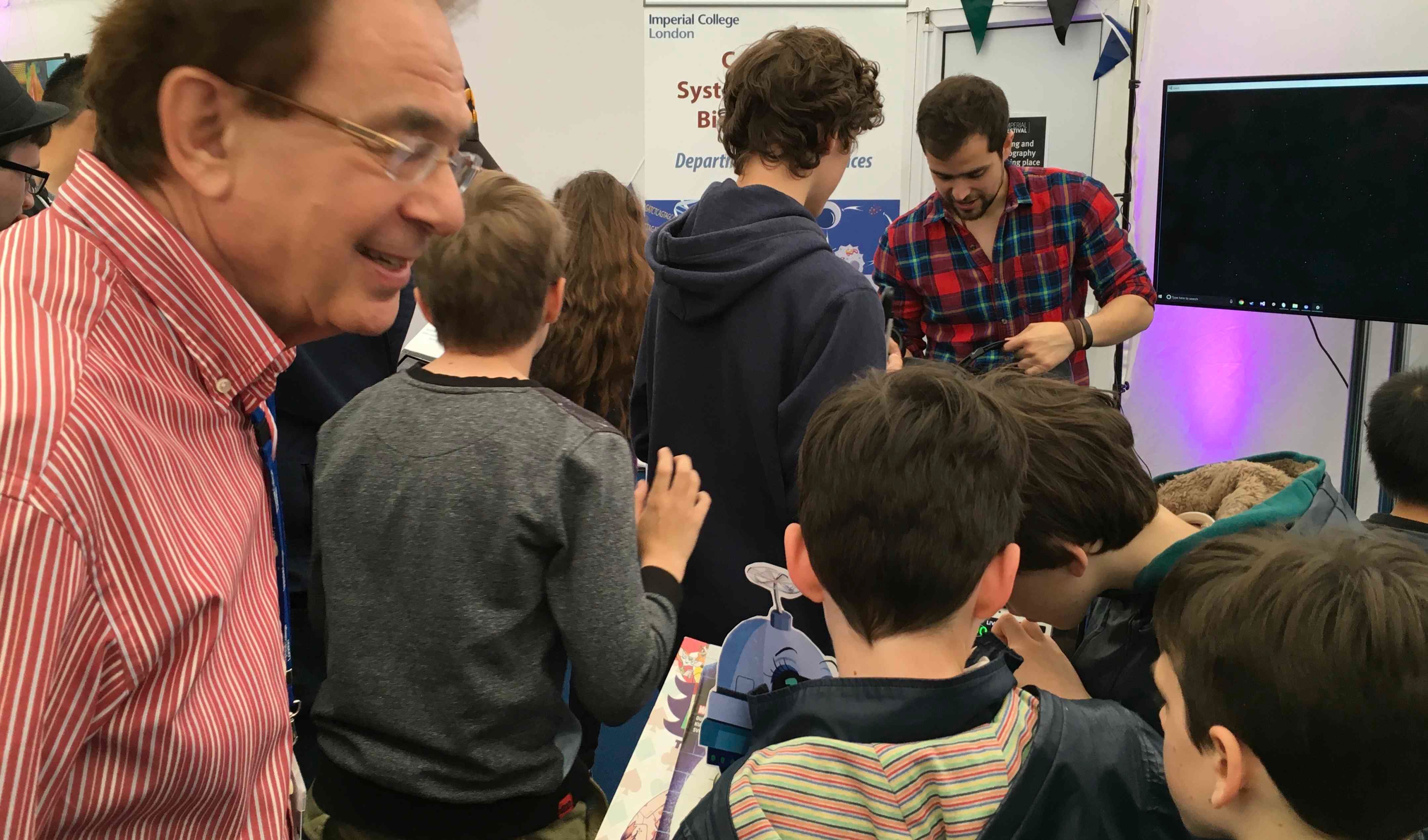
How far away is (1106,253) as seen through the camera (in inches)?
121

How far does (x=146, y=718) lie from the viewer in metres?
0.64

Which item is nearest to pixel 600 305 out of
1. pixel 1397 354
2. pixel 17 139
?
pixel 17 139

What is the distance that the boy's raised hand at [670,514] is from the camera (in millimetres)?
1464

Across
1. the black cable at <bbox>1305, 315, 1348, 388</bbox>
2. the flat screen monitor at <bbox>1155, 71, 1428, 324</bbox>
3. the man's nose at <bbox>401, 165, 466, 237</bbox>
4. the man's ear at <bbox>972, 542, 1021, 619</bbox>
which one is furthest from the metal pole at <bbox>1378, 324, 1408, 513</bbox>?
the man's nose at <bbox>401, 165, 466, 237</bbox>

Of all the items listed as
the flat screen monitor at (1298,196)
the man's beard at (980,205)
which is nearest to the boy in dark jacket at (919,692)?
the man's beard at (980,205)

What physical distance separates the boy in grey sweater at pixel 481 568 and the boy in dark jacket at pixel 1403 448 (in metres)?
1.47

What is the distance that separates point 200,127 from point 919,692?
781 millimetres

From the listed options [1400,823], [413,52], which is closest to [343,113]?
[413,52]

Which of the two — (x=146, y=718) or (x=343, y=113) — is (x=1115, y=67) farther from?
(x=146, y=718)

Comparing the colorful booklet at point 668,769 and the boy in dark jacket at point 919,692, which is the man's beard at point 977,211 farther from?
the boy in dark jacket at point 919,692

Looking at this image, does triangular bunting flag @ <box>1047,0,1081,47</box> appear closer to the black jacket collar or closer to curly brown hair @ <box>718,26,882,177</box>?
curly brown hair @ <box>718,26,882,177</box>

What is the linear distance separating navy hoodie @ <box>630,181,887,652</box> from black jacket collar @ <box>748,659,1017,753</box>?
0.79 m

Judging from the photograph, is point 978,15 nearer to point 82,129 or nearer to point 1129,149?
point 1129,149

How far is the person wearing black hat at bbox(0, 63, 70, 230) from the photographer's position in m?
2.00
